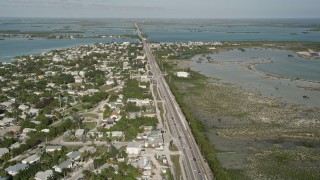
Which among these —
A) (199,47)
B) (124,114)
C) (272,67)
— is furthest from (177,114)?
(199,47)

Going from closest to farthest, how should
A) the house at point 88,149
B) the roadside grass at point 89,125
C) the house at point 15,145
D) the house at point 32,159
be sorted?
the house at point 32,159 < the house at point 88,149 < the house at point 15,145 < the roadside grass at point 89,125

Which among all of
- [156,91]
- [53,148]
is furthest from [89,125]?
[156,91]

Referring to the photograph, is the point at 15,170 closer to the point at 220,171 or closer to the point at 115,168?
the point at 115,168

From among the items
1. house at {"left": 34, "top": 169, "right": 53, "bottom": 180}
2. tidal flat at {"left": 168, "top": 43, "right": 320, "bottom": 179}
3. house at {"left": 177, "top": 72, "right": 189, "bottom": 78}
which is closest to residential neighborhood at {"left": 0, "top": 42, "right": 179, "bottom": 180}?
house at {"left": 34, "top": 169, "right": 53, "bottom": 180}

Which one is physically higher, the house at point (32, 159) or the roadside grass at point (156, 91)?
the roadside grass at point (156, 91)

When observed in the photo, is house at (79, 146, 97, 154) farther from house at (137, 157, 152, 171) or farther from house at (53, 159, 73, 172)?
house at (137, 157, 152, 171)

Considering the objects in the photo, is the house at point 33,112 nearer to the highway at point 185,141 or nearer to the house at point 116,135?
the house at point 116,135


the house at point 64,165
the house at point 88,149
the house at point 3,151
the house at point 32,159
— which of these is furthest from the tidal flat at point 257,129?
the house at point 3,151
